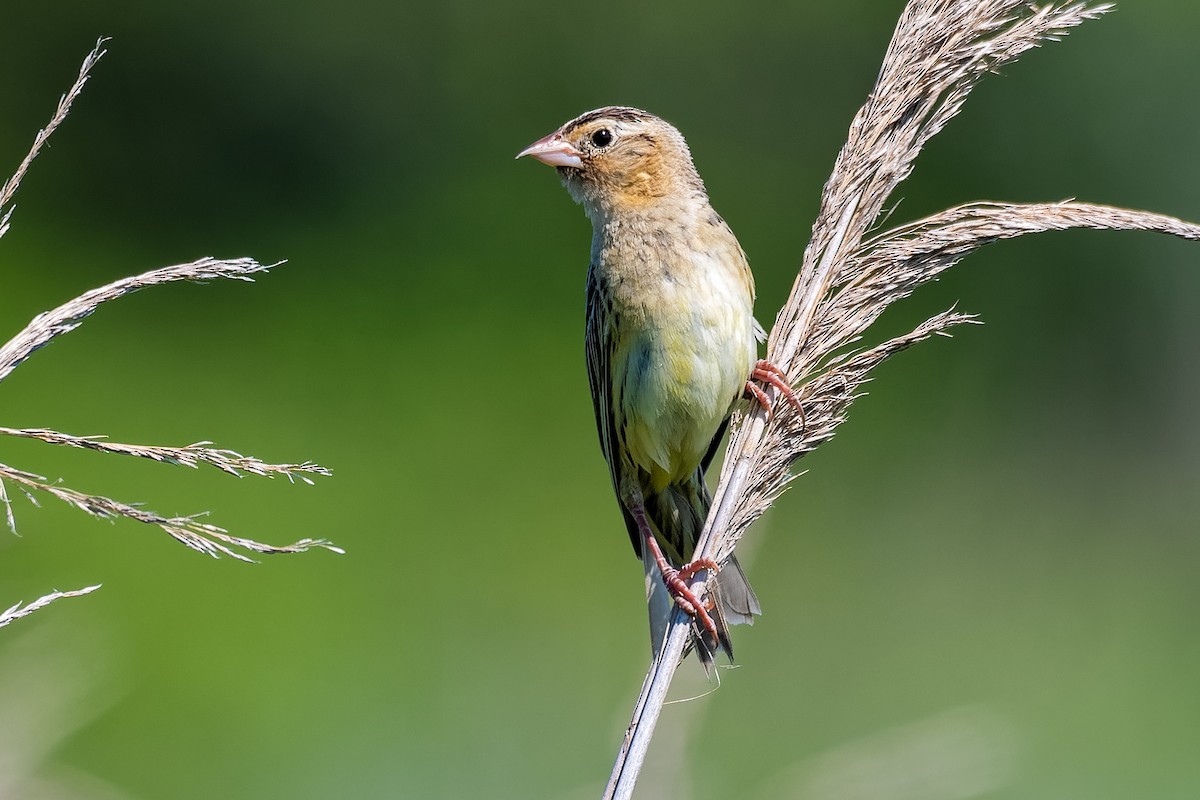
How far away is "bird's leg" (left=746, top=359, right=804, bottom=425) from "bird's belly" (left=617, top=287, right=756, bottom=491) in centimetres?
5

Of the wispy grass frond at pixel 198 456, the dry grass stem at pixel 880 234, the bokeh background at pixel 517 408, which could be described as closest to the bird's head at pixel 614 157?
the dry grass stem at pixel 880 234

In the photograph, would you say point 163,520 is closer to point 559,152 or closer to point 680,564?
point 559,152

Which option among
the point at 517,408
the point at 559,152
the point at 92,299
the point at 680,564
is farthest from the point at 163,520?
the point at 517,408

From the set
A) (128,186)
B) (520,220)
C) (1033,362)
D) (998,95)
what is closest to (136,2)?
(128,186)

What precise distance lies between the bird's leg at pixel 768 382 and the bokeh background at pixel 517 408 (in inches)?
125

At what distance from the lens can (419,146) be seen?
1077 centimetres

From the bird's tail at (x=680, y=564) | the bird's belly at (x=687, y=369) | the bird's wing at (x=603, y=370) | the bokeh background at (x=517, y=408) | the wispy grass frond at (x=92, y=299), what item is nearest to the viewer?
the wispy grass frond at (x=92, y=299)

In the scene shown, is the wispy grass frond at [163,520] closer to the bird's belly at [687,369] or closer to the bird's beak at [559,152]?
the bird's belly at [687,369]

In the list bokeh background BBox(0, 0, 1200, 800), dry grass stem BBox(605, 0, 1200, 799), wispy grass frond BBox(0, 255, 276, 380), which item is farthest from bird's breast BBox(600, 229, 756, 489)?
bokeh background BBox(0, 0, 1200, 800)

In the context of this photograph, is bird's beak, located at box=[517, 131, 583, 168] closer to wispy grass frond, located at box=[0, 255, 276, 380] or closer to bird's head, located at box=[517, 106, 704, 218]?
bird's head, located at box=[517, 106, 704, 218]

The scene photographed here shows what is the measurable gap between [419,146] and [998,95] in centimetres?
437

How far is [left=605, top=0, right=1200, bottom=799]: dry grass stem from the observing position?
276 centimetres

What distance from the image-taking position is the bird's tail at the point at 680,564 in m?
3.21

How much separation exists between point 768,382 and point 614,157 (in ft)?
2.74
